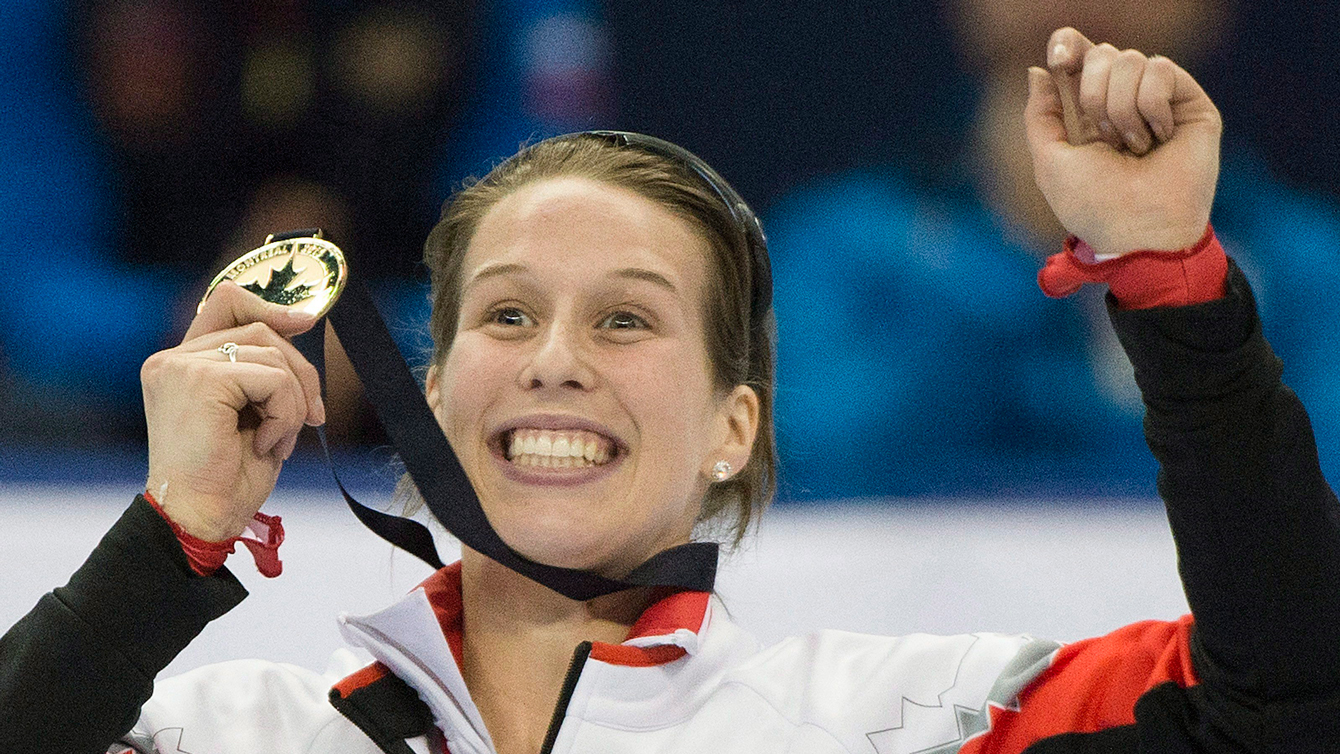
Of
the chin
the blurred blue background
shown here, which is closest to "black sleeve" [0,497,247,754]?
the chin

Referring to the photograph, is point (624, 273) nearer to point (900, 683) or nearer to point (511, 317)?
point (511, 317)

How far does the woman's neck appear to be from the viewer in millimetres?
1955

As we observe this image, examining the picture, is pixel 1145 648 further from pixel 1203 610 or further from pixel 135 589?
pixel 135 589

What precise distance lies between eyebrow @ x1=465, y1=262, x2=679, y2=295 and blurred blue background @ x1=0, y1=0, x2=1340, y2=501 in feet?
5.21

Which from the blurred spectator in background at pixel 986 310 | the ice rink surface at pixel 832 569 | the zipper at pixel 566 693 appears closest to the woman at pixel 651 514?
the zipper at pixel 566 693

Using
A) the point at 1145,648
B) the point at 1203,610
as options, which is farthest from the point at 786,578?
the point at 1203,610

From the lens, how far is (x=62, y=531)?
3.35 meters

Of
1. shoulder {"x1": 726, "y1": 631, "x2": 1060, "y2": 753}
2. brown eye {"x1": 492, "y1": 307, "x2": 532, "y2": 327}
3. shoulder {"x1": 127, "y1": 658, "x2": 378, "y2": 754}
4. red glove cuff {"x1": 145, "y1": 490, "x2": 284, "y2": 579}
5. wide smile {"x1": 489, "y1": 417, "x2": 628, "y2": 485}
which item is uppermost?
brown eye {"x1": 492, "y1": 307, "x2": 532, "y2": 327}

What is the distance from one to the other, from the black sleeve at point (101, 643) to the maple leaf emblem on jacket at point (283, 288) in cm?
28

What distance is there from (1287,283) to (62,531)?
9.57ft

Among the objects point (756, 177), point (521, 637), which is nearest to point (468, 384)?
point (521, 637)

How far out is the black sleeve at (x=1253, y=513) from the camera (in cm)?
147

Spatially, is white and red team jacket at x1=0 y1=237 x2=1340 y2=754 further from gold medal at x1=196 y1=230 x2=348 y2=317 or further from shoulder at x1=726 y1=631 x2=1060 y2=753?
gold medal at x1=196 y1=230 x2=348 y2=317

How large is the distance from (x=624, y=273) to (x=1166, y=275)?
0.79 m
